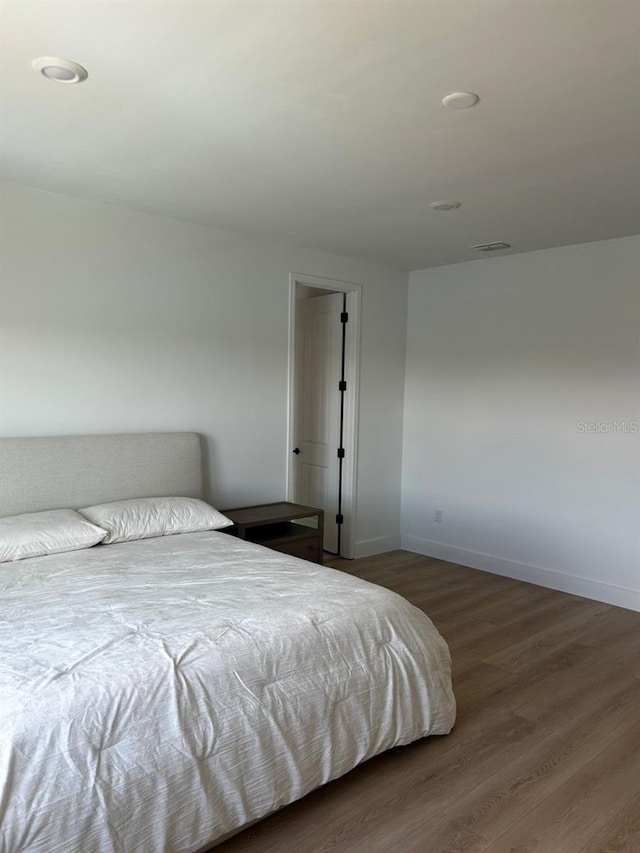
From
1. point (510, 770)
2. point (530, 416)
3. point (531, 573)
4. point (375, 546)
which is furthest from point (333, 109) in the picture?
point (375, 546)

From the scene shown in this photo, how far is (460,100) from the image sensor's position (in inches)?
86.7

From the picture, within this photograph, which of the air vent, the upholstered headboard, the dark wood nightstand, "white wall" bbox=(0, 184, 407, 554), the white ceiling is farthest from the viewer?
the air vent

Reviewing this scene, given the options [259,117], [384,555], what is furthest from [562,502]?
[259,117]

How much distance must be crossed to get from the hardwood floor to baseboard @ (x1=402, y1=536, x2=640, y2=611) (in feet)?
1.37

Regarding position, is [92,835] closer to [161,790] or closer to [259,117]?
[161,790]

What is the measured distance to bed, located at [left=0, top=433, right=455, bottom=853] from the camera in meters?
1.59

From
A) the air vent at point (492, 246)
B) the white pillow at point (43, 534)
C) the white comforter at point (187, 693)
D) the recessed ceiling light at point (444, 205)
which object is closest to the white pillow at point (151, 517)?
the white pillow at point (43, 534)

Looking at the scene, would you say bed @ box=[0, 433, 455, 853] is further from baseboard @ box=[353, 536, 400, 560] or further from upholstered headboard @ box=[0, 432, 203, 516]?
baseboard @ box=[353, 536, 400, 560]

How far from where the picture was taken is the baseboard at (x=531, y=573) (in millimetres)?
4180

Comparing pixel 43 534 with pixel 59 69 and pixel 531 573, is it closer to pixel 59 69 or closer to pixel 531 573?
pixel 59 69

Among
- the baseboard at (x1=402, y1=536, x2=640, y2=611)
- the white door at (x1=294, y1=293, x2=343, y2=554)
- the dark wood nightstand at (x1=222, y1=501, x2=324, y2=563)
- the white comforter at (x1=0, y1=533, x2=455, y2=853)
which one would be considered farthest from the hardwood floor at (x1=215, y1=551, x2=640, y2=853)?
the white door at (x1=294, y1=293, x2=343, y2=554)

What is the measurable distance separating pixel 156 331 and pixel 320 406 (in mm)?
1921

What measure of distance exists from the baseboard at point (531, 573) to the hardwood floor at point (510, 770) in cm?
42

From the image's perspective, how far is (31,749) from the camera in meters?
1.54
